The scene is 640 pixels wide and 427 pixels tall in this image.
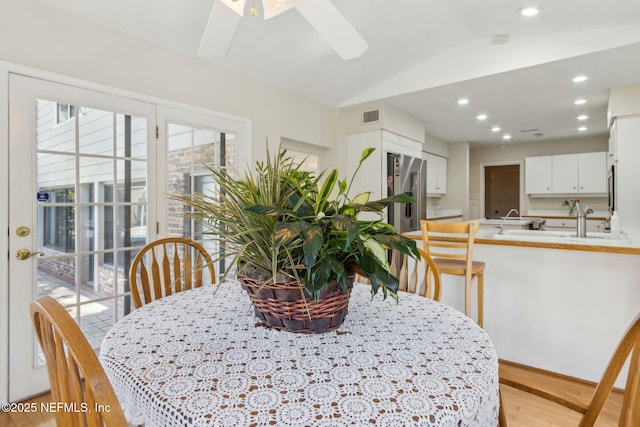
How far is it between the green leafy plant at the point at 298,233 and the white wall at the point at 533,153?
707 centimetres

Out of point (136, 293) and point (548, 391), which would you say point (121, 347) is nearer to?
point (136, 293)

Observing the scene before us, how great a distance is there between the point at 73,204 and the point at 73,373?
6.58 ft

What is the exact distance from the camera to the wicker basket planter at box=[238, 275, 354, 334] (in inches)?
38.1

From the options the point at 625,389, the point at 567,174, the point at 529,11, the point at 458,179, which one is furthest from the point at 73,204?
the point at 567,174

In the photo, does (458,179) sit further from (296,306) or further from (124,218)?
(296,306)

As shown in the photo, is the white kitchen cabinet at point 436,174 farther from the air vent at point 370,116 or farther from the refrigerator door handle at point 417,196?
the air vent at point 370,116

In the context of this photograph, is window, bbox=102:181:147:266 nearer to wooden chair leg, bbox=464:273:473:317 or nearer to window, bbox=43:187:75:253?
window, bbox=43:187:75:253

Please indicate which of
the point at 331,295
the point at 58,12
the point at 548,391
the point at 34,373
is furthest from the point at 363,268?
the point at 58,12

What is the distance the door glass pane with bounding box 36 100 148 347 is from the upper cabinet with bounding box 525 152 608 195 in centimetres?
654

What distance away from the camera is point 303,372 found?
796 mm

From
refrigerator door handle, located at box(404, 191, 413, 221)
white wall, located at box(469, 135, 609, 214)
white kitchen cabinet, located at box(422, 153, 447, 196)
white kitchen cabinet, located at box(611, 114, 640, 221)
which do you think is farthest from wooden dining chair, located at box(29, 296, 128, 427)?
white wall, located at box(469, 135, 609, 214)

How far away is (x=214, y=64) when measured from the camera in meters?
3.02

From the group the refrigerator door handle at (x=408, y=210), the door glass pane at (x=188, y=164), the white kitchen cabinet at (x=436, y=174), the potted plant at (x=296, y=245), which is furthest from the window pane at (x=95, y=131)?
the white kitchen cabinet at (x=436, y=174)

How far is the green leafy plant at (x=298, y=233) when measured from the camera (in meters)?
0.89
